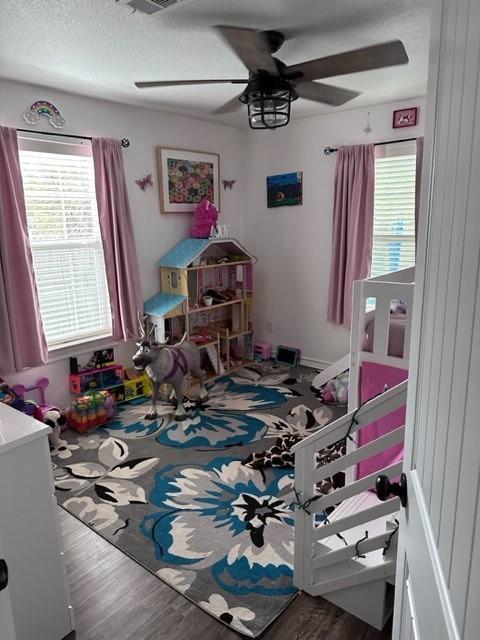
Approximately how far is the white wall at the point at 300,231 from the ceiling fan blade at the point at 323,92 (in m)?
1.57

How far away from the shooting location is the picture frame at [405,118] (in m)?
3.53

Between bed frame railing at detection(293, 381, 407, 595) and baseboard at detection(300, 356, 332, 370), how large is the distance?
268 centimetres

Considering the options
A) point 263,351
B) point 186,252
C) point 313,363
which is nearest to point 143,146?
point 186,252

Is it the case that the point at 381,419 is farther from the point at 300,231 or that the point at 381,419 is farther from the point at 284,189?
the point at 284,189

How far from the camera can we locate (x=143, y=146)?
12.3 ft

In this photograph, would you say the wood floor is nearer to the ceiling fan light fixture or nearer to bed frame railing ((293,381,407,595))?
bed frame railing ((293,381,407,595))

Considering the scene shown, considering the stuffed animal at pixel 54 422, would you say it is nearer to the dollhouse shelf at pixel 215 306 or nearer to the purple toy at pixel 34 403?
the purple toy at pixel 34 403

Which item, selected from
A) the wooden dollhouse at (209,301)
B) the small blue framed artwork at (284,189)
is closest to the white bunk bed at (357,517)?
the wooden dollhouse at (209,301)

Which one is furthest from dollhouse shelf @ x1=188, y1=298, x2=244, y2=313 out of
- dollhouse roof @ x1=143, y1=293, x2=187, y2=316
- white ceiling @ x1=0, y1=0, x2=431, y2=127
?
white ceiling @ x1=0, y1=0, x2=431, y2=127

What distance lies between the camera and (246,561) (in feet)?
6.44

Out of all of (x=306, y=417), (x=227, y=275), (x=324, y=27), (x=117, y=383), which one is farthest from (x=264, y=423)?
(x=324, y=27)

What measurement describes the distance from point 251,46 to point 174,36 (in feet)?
2.11

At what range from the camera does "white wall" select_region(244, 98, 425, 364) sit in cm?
405

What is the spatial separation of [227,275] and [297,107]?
5.71ft
